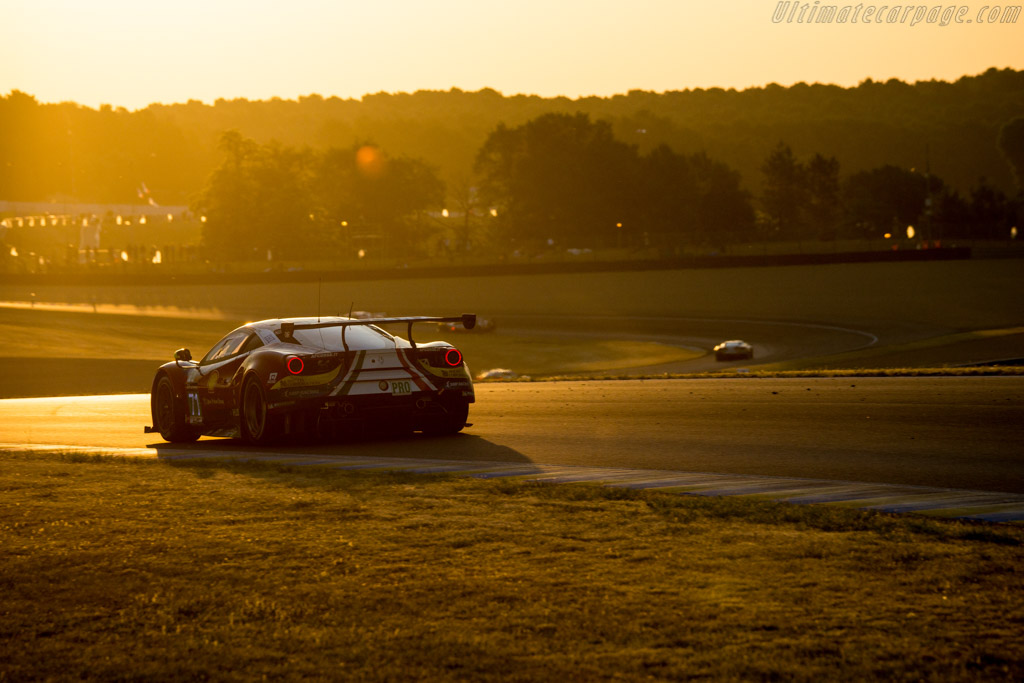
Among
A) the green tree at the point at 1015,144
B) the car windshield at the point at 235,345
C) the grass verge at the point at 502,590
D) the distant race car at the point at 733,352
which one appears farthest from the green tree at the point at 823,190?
the grass verge at the point at 502,590

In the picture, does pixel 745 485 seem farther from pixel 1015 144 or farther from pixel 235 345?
pixel 1015 144

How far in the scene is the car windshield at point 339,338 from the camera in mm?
11164

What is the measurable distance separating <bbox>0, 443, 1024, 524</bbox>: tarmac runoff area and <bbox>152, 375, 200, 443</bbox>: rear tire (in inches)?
84.3

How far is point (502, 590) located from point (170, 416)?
8.49m

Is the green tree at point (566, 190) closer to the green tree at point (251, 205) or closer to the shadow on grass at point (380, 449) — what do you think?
the green tree at point (251, 205)

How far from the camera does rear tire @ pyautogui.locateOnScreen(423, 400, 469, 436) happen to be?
1161 cm


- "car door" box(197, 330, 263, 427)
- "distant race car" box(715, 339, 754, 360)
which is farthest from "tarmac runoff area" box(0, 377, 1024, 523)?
"distant race car" box(715, 339, 754, 360)

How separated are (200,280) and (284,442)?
85.4 meters

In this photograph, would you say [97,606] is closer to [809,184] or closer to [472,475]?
[472,475]

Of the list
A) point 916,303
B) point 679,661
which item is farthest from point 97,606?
point 916,303

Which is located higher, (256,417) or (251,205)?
(251,205)

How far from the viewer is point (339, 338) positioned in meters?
11.3

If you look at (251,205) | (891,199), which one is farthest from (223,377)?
(891,199)

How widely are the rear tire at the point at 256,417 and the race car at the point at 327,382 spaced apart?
0.01 meters
